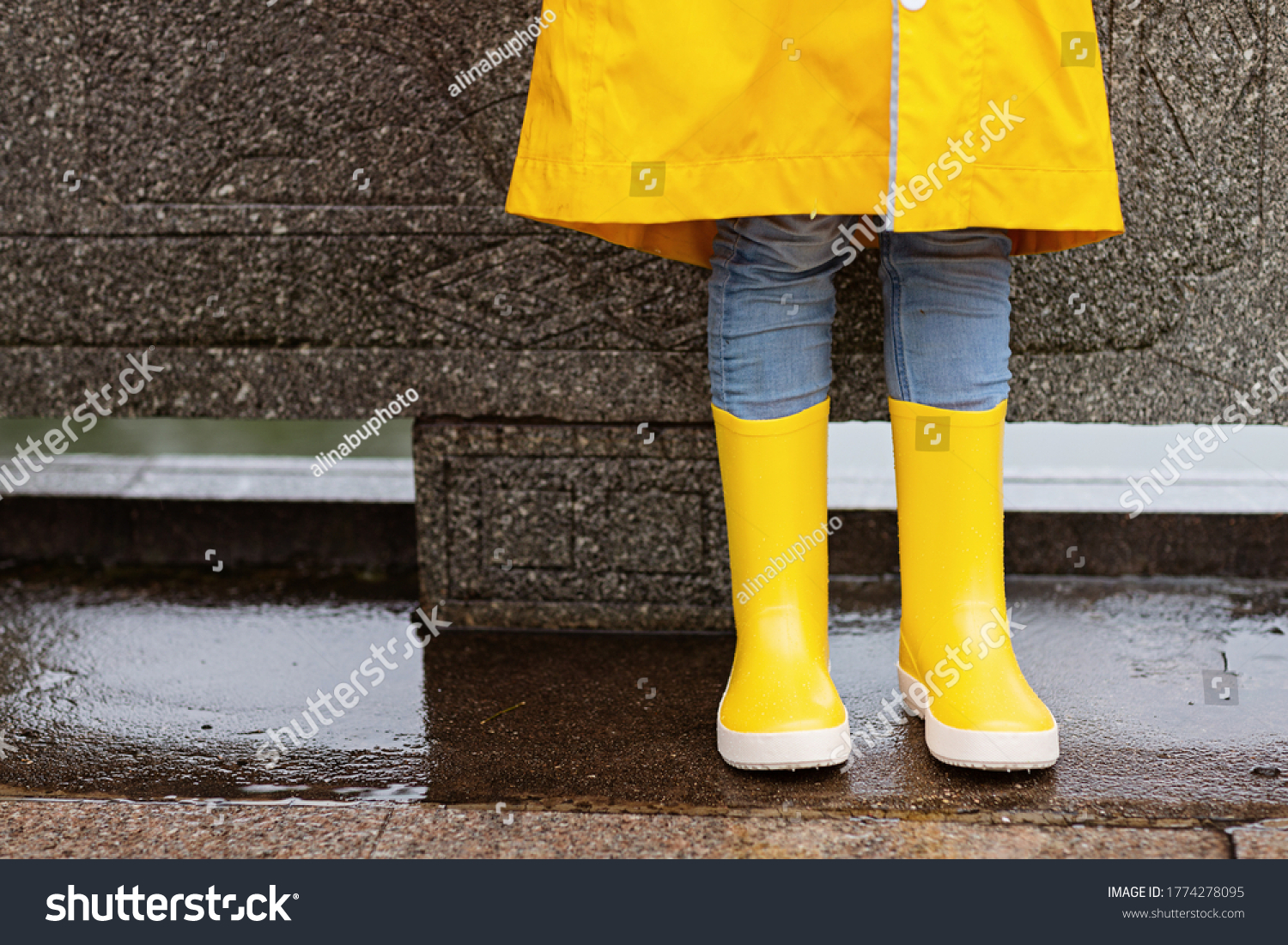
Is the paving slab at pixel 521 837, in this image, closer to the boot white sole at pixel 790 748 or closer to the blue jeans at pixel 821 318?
the boot white sole at pixel 790 748

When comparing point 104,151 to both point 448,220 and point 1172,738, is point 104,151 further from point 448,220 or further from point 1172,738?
point 1172,738

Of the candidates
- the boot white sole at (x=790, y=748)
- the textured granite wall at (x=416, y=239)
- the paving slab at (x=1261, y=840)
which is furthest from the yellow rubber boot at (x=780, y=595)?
the textured granite wall at (x=416, y=239)

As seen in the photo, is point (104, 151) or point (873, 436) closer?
point (104, 151)

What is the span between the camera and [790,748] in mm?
1676

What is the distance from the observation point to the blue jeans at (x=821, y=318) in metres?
1.69

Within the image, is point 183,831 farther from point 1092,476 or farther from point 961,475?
point 1092,476

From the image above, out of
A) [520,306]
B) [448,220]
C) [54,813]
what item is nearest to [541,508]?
[520,306]

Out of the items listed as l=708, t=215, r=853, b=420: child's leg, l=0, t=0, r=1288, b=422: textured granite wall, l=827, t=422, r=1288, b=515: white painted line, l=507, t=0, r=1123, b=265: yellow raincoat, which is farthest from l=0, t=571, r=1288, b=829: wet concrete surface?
l=507, t=0, r=1123, b=265: yellow raincoat

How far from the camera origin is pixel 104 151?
7.75 feet

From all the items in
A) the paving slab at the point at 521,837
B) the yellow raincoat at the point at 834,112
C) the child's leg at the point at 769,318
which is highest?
the yellow raincoat at the point at 834,112

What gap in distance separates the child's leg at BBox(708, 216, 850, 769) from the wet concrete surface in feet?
0.32

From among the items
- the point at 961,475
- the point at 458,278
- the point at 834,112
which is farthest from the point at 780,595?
the point at 458,278

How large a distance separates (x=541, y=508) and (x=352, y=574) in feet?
2.11

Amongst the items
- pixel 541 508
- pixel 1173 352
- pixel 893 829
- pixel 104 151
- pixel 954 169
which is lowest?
pixel 893 829
